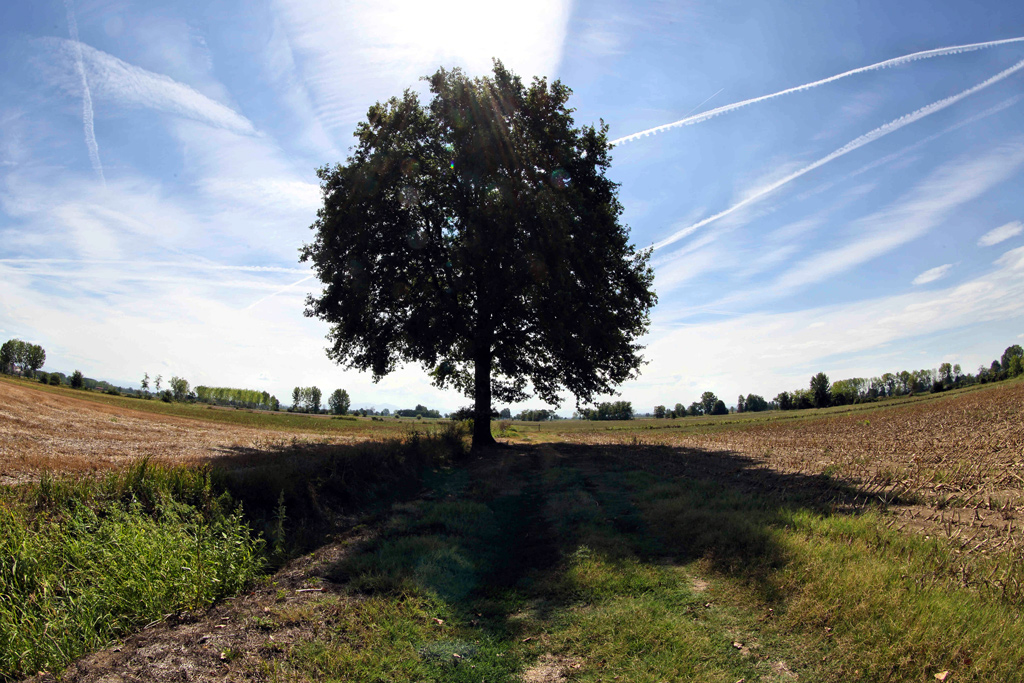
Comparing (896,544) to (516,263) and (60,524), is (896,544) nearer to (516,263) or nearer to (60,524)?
(60,524)

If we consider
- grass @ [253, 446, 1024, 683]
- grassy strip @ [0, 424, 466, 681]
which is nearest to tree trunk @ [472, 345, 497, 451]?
grassy strip @ [0, 424, 466, 681]

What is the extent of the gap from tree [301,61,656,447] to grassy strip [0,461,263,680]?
1335 cm

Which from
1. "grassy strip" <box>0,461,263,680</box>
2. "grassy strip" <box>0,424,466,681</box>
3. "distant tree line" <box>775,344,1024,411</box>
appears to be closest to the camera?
"grassy strip" <box>0,461,263,680</box>

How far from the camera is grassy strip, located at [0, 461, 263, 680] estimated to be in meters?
4.43

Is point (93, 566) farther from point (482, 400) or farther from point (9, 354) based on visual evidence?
point (9, 354)

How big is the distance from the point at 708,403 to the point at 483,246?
18620cm

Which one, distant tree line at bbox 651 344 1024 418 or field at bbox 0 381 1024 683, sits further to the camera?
distant tree line at bbox 651 344 1024 418

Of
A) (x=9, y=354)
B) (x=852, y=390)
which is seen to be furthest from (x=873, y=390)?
(x=9, y=354)

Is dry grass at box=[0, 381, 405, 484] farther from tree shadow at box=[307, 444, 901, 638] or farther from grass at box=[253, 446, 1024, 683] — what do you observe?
grass at box=[253, 446, 1024, 683]

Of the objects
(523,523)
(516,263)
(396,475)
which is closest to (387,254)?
(516,263)

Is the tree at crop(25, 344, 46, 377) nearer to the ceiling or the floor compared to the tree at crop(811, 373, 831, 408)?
nearer to the ceiling

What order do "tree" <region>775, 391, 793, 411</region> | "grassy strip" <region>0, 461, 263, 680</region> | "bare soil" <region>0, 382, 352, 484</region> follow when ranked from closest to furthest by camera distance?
1. "grassy strip" <region>0, 461, 263, 680</region>
2. "bare soil" <region>0, 382, 352, 484</region>
3. "tree" <region>775, 391, 793, 411</region>

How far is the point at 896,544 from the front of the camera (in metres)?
6.14

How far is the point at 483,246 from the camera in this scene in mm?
18703
